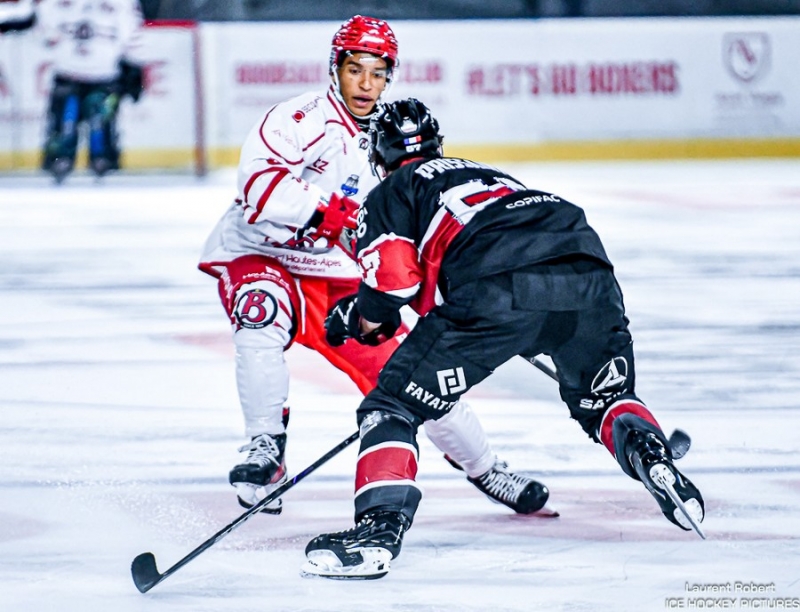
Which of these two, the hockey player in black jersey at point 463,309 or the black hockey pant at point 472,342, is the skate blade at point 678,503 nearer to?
the hockey player in black jersey at point 463,309

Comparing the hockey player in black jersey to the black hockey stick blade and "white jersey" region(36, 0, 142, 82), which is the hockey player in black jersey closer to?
the black hockey stick blade

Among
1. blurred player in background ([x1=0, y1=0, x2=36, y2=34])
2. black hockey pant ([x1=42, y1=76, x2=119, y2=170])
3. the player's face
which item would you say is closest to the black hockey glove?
the player's face

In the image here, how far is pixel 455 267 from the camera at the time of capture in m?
2.54

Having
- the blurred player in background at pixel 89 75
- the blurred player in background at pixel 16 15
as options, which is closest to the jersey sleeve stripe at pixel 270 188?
the blurred player in background at pixel 89 75

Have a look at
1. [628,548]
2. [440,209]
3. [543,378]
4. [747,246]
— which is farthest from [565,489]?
[747,246]

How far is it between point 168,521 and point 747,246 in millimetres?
4877

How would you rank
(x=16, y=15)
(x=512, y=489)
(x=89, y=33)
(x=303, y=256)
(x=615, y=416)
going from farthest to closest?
(x=89, y=33), (x=16, y=15), (x=303, y=256), (x=512, y=489), (x=615, y=416)

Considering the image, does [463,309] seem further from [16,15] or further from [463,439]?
[16,15]

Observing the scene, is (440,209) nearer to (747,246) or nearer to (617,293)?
(617,293)

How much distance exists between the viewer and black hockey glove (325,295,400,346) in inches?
105

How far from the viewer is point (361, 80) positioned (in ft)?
10.7

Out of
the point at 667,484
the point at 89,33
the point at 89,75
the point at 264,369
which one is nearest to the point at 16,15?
the point at 89,33

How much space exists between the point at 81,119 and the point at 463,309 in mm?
8622

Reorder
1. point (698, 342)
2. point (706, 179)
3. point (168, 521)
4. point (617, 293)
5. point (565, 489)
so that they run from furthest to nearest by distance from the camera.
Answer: point (706, 179)
point (698, 342)
point (565, 489)
point (168, 521)
point (617, 293)
